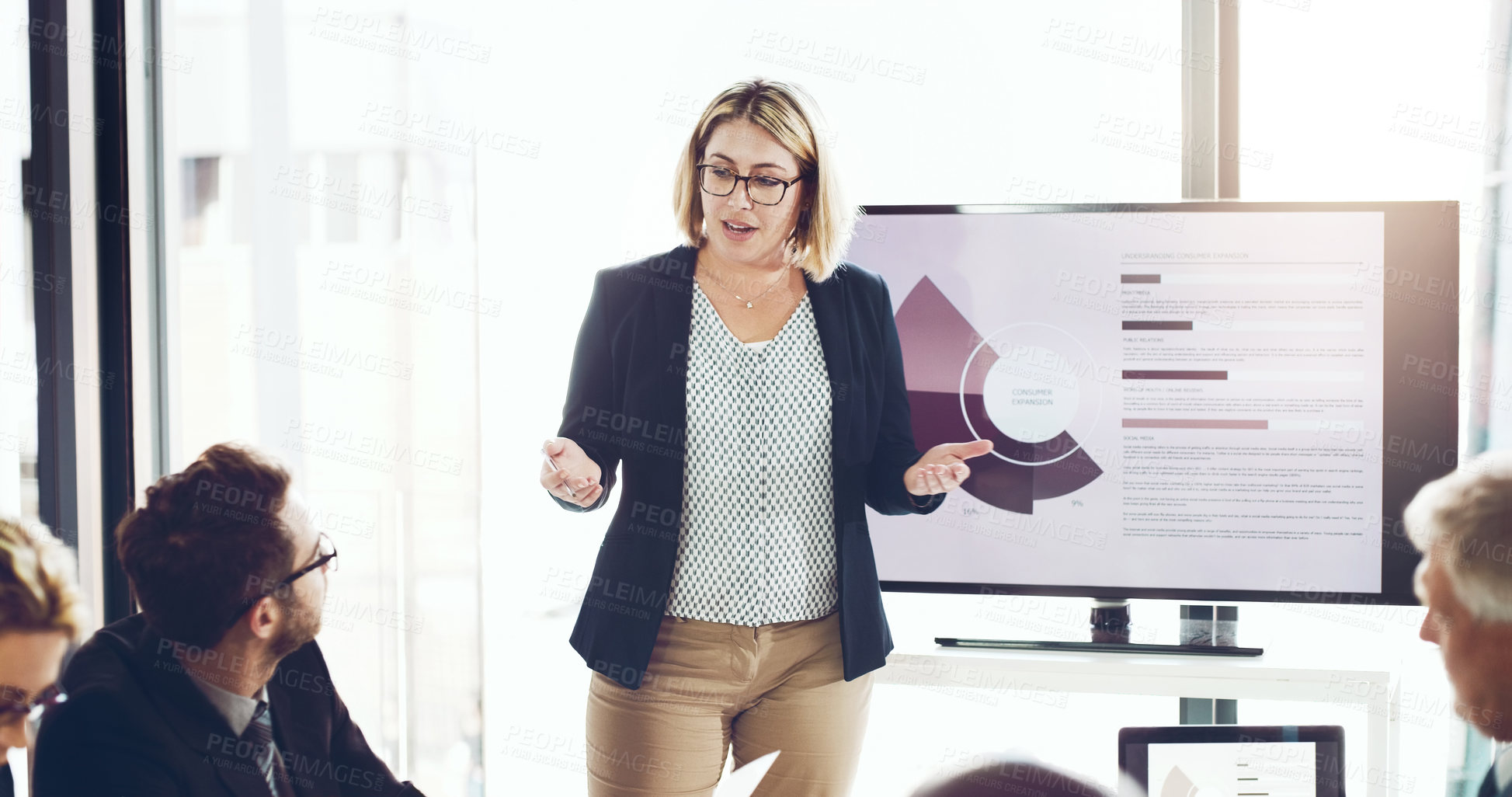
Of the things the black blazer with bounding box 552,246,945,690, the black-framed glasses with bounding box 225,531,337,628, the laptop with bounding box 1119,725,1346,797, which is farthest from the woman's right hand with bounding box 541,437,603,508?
the laptop with bounding box 1119,725,1346,797

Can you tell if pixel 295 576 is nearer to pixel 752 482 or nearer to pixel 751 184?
pixel 752 482

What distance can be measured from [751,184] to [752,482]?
0.48 metres

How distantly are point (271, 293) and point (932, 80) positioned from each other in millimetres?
1703

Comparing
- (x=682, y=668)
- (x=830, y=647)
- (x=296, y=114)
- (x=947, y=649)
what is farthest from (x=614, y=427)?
(x=296, y=114)

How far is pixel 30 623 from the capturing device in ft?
3.29

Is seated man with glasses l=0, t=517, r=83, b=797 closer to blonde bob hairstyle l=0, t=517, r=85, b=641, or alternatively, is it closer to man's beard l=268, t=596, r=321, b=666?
blonde bob hairstyle l=0, t=517, r=85, b=641

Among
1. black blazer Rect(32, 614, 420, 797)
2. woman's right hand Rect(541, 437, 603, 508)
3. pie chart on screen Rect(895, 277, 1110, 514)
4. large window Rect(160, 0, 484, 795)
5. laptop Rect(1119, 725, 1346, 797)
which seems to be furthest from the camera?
large window Rect(160, 0, 484, 795)

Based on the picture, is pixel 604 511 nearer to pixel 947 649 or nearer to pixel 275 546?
pixel 947 649

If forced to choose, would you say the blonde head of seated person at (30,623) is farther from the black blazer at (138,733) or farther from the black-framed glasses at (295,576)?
the black-framed glasses at (295,576)

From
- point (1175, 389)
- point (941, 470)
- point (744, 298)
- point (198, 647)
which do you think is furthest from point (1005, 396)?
point (198, 647)

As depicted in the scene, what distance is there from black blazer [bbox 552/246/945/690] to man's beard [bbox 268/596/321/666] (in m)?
0.47

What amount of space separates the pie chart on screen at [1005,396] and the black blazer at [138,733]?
1.29 m

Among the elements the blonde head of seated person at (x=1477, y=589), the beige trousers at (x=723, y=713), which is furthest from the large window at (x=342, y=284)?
the blonde head of seated person at (x=1477, y=589)

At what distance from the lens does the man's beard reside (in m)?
1.11
